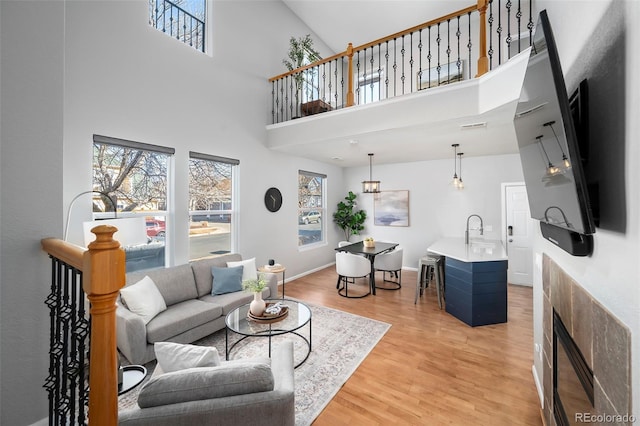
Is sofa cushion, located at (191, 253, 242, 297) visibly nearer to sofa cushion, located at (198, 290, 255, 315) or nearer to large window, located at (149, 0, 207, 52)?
sofa cushion, located at (198, 290, 255, 315)

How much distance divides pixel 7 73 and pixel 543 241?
10.8ft

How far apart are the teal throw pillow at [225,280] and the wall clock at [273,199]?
1.61 metres

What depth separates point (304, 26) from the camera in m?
5.91

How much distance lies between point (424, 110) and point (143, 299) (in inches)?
152

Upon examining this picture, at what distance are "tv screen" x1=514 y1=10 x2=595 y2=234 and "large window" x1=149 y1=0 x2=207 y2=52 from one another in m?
4.23

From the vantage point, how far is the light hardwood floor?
1.96 meters

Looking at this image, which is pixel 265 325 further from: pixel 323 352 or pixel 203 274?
pixel 203 274

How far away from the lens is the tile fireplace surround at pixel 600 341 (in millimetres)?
754

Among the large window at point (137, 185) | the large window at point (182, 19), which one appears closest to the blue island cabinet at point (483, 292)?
the large window at point (137, 185)

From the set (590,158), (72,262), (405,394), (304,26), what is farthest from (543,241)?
(304,26)

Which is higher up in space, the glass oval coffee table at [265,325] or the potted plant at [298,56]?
the potted plant at [298,56]

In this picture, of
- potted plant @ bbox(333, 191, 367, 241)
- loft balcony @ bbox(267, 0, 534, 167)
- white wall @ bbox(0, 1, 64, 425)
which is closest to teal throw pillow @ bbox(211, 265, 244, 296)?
white wall @ bbox(0, 1, 64, 425)

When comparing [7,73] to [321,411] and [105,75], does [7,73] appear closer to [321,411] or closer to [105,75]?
[105,75]

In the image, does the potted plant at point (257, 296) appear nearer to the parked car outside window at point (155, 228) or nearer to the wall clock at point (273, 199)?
the parked car outside window at point (155, 228)
